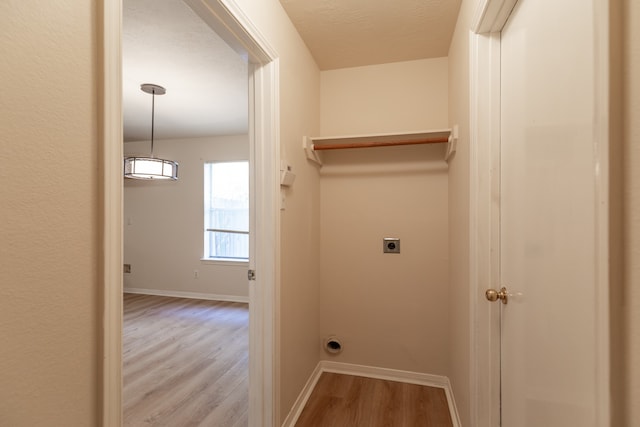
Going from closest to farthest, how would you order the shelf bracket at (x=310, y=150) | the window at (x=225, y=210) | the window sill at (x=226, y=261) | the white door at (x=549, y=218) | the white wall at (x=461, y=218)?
the white door at (x=549, y=218) < the white wall at (x=461, y=218) < the shelf bracket at (x=310, y=150) < the window sill at (x=226, y=261) < the window at (x=225, y=210)

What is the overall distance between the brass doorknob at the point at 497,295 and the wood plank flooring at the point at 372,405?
44.6 inches

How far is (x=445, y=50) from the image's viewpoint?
82.8 inches

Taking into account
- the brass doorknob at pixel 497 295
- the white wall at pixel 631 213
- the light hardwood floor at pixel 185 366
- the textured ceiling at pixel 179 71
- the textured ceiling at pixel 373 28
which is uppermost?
the textured ceiling at pixel 179 71

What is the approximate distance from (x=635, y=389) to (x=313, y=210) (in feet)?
6.25

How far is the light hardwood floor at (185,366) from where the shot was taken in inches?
75.2

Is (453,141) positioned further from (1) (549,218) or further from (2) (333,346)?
(2) (333,346)

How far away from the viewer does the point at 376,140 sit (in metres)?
2.17

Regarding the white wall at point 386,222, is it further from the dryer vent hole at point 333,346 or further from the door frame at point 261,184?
the door frame at point 261,184

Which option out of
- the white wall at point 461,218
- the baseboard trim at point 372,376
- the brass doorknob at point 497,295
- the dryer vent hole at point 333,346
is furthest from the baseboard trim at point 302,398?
the brass doorknob at point 497,295

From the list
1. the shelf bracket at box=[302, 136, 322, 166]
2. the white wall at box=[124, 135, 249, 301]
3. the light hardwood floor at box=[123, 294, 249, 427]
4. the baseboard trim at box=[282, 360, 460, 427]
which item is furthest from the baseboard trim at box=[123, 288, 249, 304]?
the shelf bracket at box=[302, 136, 322, 166]

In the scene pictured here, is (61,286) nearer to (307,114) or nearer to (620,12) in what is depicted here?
(620,12)

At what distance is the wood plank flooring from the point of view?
5.90 feet

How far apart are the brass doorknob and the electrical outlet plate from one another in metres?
1.09

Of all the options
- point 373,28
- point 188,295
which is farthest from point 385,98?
point 188,295
